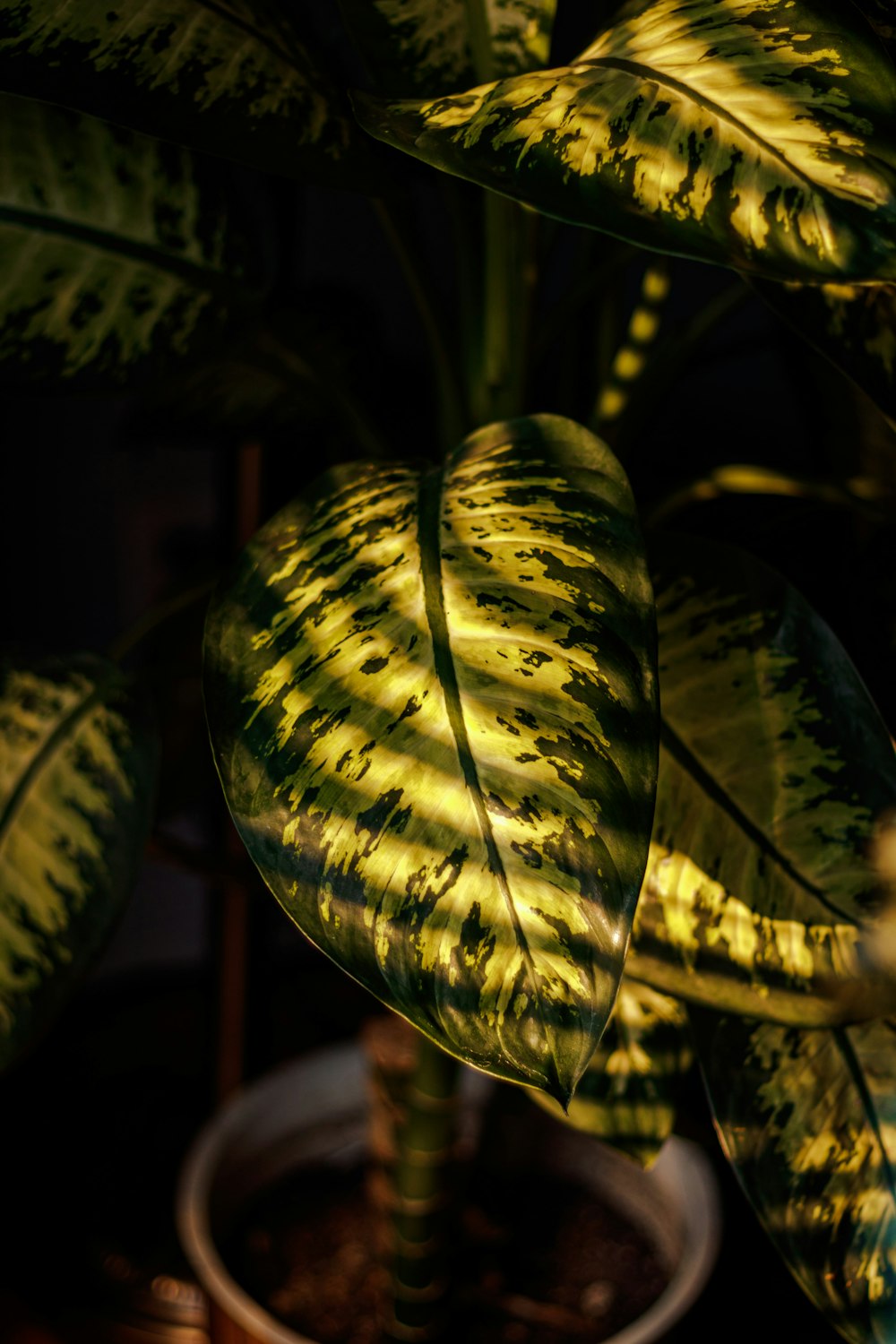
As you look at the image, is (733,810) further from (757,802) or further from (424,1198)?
(424,1198)

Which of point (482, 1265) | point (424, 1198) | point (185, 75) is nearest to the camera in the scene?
point (185, 75)

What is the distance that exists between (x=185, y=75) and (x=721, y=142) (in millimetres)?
241

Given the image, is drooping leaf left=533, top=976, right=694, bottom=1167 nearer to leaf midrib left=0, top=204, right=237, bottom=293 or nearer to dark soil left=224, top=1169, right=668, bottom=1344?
dark soil left=224, top=1169, right=668, bottom=1344

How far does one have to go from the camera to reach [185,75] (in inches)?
17.2

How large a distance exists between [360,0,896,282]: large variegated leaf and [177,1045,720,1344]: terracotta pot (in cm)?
61

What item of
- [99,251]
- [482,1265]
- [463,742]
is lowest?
[482,1265]

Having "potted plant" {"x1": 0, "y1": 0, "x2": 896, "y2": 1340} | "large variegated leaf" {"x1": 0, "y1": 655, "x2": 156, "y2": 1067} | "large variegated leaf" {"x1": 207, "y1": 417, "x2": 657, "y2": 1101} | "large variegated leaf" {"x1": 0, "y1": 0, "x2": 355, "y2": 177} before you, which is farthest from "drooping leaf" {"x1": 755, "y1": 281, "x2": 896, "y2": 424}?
"large variegated leaf" {"x1": 0, "y1": 655, "x2": 156, "y2": 1067}

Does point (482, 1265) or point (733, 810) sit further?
point (482, 1265)

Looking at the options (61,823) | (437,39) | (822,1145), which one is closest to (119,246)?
(437,39)

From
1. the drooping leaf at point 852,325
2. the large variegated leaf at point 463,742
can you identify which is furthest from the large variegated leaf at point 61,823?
the drooping leaf at point 852,325

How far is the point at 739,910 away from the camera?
0.42 metres

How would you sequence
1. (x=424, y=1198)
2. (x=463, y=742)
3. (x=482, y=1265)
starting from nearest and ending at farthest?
(x=463, y=742) < (x=424, y=1198) < (x=482, y=1265)

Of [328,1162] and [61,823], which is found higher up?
[61,823]

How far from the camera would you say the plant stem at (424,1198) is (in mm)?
631
